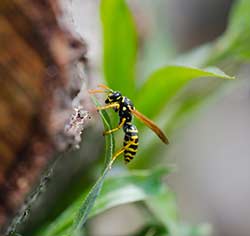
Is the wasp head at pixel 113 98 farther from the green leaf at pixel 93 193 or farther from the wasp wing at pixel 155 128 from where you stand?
A: the green leaf at pixel 93 193

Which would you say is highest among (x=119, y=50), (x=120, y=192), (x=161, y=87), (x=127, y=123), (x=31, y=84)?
(x=119, y=50)

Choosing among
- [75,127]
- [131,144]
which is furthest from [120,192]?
[75,127]

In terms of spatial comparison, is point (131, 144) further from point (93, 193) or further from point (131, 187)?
point (93, 193)

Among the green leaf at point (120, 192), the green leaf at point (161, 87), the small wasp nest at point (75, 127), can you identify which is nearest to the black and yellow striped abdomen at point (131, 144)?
the green leaf at point (120, 192)

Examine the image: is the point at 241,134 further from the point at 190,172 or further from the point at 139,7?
the point at 139,7

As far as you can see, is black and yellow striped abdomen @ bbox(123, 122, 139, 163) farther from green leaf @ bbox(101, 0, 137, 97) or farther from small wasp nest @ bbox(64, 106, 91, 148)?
small wasp nest @ bbox(64, 106, 91, 148)

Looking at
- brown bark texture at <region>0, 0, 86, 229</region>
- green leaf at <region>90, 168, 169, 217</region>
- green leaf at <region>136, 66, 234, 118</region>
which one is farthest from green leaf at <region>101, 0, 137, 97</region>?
Answer: brown bark texture at <region>0, 0, 86, 229</region>

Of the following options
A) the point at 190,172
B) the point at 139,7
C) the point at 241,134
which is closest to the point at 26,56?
the point at 139,7
